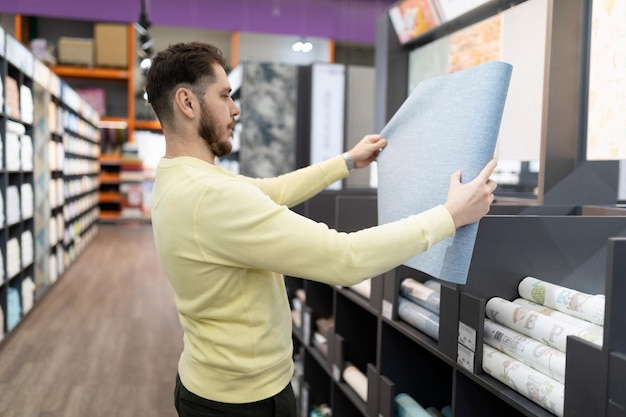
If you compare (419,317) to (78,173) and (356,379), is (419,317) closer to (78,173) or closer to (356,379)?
(356,379)

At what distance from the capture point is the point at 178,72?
5.03 ft

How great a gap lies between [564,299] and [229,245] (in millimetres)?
852

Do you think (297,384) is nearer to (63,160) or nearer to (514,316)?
(514,316)

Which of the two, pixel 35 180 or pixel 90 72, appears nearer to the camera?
pixel 35 180

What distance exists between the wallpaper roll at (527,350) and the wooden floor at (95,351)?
2.58 m

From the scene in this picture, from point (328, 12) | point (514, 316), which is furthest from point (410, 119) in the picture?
point (328, 12)

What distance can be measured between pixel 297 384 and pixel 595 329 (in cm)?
260

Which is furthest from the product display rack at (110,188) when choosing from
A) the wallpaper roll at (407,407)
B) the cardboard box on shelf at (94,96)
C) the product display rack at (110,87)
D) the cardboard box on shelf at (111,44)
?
the wallpaper roll at (407,407)

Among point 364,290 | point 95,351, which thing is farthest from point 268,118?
point 364,290

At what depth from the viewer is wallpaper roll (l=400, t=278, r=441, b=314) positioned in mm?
1892

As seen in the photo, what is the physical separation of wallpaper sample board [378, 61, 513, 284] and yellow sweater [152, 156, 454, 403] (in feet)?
0.66

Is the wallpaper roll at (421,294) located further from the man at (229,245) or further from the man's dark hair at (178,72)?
the man's dark hair at (178,72)

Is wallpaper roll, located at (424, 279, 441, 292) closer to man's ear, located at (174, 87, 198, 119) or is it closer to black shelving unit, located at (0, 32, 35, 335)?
man's ear, located at (174, 87, 198, 119)

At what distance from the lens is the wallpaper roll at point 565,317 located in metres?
1.34
